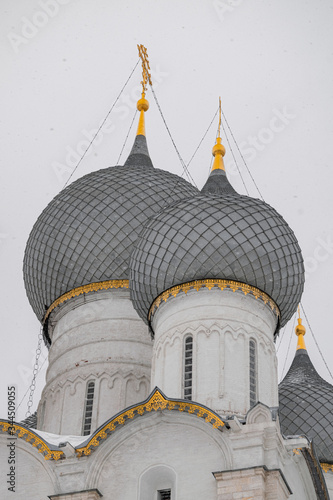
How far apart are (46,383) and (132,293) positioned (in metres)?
3.04

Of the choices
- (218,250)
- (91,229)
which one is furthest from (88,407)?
(218,250)

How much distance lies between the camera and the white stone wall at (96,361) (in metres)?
20.5

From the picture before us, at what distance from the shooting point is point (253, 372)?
734 inches

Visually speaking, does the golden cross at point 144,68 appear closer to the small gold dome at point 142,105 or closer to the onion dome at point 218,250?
the small gold dome at point 142,105

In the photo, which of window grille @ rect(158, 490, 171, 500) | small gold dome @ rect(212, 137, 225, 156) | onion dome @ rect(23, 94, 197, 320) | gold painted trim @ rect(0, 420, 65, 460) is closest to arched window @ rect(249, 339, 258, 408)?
window grille @ rect(158, 490, 171, 500)

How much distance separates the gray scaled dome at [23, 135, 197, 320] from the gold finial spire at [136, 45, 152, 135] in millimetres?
2324

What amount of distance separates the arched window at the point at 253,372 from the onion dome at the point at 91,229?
3.93 metres

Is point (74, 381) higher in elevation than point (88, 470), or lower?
higher

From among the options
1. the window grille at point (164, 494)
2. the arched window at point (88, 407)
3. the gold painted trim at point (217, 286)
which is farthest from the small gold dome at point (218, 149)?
the window grille at point (164, 494)

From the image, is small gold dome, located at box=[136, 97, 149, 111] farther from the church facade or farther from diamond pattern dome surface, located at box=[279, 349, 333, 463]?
diamond pattern dome surface, located at box=[279, 349, 333, 463]

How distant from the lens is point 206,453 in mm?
16078

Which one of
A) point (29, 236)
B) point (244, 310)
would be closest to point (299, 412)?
point (244, 310)

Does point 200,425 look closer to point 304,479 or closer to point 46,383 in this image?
point 304,479

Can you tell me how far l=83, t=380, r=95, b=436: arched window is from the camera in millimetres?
20281
